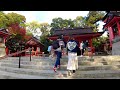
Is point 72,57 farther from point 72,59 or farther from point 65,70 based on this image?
point 65,70

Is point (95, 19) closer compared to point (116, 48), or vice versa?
point (116, 48)

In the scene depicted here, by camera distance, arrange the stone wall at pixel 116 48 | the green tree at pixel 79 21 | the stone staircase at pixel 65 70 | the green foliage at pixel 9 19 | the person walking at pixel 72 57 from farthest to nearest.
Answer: the green tree at pixel 79 21 < the green foliage at pixel 9 19 < the stone wall at pixel 116 48 < the person walking at pixel 72 57 < the stone staircase at pixel 65 70

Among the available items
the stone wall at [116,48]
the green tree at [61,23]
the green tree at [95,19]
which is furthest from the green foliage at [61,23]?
the stone wall at [116,48]

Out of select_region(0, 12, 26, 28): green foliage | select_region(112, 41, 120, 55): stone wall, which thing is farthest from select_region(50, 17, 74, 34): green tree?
select_region(112, 41, 120, 55): stone wall

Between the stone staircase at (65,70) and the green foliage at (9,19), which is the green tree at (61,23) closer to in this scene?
the green foliage at (9,19)

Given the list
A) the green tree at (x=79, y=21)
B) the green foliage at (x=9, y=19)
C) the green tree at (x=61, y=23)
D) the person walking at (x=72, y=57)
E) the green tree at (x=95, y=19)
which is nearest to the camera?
the person walking at (x=72, y=57)

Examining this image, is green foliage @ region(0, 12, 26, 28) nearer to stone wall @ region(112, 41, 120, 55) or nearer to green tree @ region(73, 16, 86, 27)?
green tree @ region(73, 16, 86, 27)

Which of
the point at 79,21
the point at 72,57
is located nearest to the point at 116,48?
the point at 72,57

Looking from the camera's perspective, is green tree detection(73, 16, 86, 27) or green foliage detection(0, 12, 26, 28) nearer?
green foliage detection(0, 12, 26, 28)
